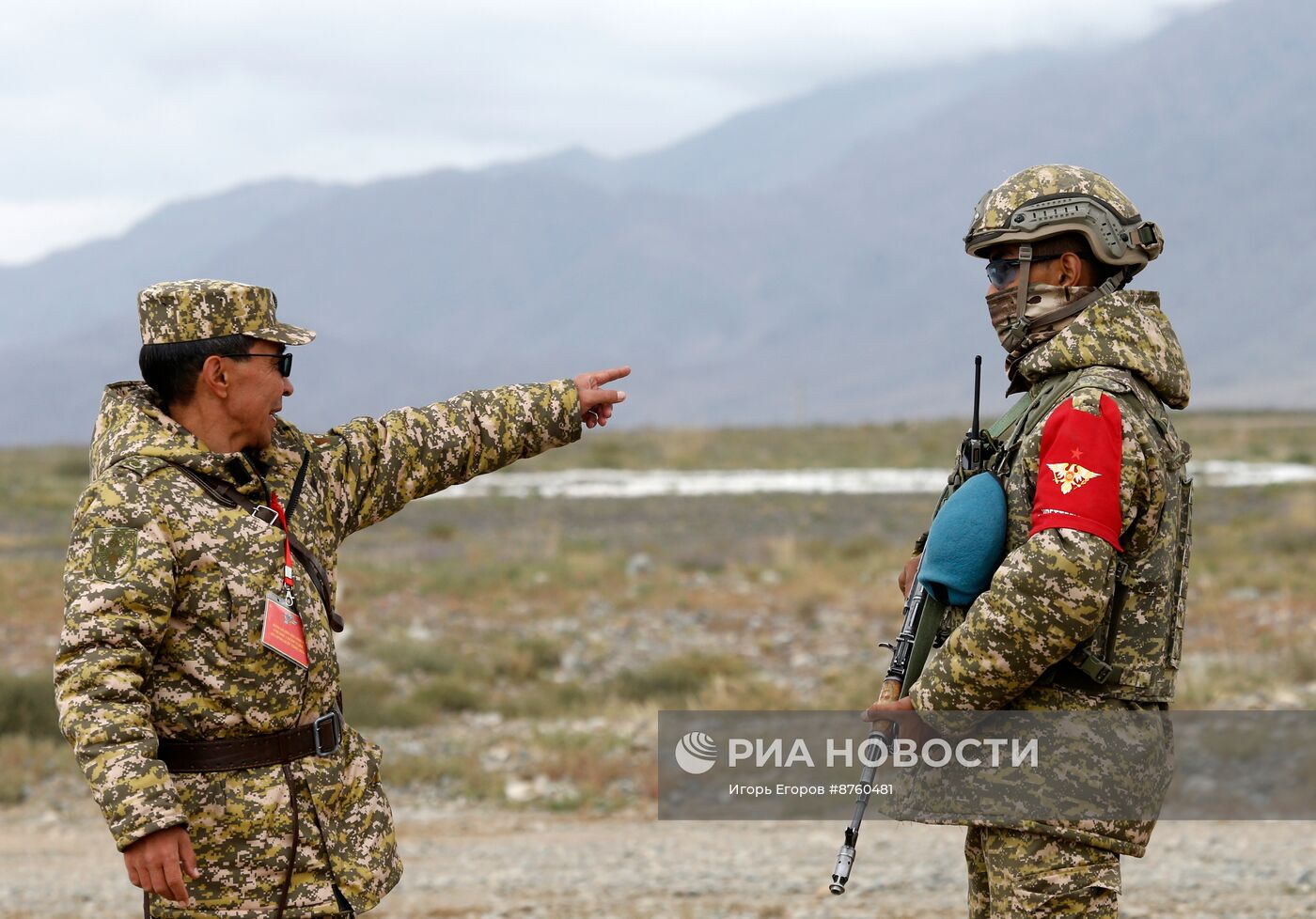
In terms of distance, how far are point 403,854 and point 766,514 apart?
1955 cm

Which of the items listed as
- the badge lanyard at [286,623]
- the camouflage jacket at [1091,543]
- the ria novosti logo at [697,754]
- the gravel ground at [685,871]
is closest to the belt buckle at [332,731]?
the badge lanyard at [286,623]

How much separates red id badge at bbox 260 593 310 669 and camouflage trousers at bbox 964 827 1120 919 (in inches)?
60.7

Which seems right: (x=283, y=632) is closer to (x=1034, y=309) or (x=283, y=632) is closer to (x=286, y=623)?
(x=286, y=623)

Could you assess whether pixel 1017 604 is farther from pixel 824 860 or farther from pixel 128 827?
pixel 824 860

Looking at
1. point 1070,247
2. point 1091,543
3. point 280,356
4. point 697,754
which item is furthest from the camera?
point 697,754

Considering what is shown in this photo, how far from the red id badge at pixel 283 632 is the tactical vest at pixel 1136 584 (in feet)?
5.13

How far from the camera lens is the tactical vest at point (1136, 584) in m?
3.16

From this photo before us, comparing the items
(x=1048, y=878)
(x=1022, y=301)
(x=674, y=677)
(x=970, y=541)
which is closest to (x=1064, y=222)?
(x=1022, y=301)

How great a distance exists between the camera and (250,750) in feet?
11.0

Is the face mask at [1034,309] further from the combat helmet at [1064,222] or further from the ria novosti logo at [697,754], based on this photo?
the ria novosti logo at [697,754]

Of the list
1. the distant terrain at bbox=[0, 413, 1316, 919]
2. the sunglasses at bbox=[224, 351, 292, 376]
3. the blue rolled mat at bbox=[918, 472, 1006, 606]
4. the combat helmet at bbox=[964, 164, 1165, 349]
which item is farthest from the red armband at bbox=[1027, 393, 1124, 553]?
the distant terrain at bbox=[0, 413, 1316, 919]

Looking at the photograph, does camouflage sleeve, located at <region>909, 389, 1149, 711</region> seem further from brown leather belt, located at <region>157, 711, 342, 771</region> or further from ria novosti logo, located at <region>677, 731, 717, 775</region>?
ria novosti logo, located at <region>677, 731, 717, 775</region>

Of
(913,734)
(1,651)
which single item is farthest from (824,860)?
(1,651)

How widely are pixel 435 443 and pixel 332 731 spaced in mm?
775
